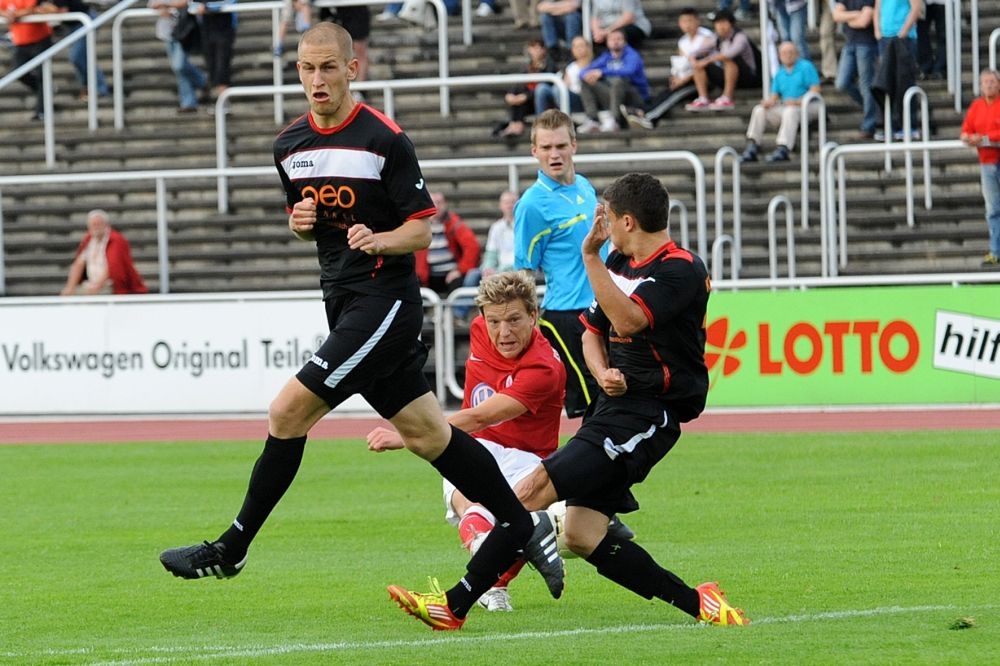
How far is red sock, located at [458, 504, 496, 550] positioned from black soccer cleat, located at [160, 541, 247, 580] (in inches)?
42.4

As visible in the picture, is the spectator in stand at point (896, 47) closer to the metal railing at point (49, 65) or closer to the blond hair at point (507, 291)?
the metal railing at point (49, 65)

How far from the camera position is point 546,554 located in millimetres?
7957

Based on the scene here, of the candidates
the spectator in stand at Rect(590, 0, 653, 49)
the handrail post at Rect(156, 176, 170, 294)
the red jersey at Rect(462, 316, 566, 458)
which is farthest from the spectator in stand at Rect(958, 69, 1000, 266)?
the red jersey at Rect(462, 316, 566, 458)

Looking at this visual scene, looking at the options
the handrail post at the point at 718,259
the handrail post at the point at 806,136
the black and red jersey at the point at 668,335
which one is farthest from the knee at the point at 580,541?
the handrail post at the point at 806,136

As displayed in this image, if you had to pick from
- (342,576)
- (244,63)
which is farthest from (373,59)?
(342,576)

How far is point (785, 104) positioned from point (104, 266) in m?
8.21

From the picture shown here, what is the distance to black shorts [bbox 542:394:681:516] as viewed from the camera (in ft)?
25.0

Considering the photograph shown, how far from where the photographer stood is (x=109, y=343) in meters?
21.2

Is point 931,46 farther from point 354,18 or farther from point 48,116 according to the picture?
point 48,116

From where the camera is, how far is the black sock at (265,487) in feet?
26.1

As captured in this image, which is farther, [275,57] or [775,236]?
[275,57]

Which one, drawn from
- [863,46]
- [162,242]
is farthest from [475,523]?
[863,46]

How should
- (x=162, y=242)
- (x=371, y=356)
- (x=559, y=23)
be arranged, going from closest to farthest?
1. (x=371, y=356)
2. (x=162, y=242)
3. (x=559, y=23)

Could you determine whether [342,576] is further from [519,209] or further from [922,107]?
[922,107]
